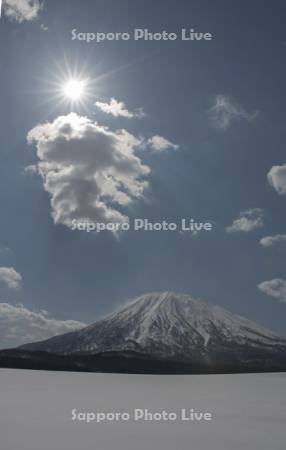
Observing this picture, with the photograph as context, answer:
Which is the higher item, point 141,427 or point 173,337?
point 173,337

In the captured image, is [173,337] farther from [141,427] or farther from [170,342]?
[141,427]

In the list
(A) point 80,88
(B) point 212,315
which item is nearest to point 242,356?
(B) point 212,315

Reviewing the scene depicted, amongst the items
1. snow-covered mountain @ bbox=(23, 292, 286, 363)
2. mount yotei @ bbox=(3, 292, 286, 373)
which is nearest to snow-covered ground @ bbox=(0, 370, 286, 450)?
mount yotei @ bbox=(3, 292, 286, 373)

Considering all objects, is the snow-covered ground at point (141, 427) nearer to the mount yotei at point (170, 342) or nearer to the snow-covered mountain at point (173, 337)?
the mount yotei at point (170, 342)

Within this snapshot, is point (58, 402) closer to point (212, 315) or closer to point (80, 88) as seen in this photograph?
point (80, 88)

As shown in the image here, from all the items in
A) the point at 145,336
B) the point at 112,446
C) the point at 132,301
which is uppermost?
the point at 132,301

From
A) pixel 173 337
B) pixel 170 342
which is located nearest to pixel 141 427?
pixel 170 342

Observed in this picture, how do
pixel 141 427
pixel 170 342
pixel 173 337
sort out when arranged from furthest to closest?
pixel 173 337 < pixel 170 342 < pixel 141 427

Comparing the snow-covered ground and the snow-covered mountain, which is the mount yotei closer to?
the snow-covered mountain
